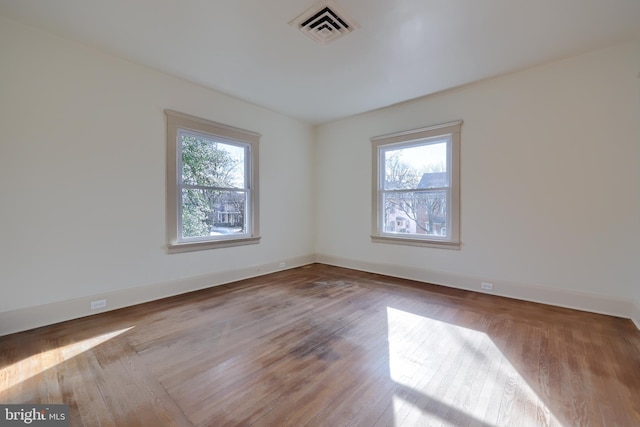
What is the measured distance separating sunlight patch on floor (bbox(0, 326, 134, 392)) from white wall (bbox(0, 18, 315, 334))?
0.77 meters

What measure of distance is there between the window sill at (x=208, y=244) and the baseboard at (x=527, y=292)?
86.1 inches

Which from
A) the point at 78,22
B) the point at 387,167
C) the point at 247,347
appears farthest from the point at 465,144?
the point at 78,22

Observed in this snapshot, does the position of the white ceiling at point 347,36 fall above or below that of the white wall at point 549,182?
above

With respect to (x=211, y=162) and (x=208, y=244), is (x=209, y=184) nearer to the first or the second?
(x=211, y=162)

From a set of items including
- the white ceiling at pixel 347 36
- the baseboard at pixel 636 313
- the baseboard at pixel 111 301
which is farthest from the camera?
the baseboard at pixel 636 313

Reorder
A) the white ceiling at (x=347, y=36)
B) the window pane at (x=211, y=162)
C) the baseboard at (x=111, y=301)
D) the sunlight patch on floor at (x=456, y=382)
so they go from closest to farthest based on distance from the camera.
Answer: the sunlight patch on floor at (x=456, y=382) → the white ceiling at (x=347, y=36) → the baseboard at (x=111, y=301) → the window pane at (x=211, y=162)

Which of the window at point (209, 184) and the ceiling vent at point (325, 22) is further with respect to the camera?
the window at point (209, 184)

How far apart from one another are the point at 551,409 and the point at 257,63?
3.93 metres

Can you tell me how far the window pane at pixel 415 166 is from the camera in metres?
4.07

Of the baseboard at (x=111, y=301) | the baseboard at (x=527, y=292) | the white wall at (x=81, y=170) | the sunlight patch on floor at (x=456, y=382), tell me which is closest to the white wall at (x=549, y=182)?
the baseboard at (x=527, y=292)

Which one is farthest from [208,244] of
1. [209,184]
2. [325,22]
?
[325,22]

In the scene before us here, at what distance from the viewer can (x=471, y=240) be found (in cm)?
376

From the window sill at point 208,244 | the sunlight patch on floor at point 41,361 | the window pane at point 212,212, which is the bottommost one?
the sunlight patch on floor at point 41,361

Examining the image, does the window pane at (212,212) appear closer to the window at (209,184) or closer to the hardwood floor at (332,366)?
the window at (209,184)
